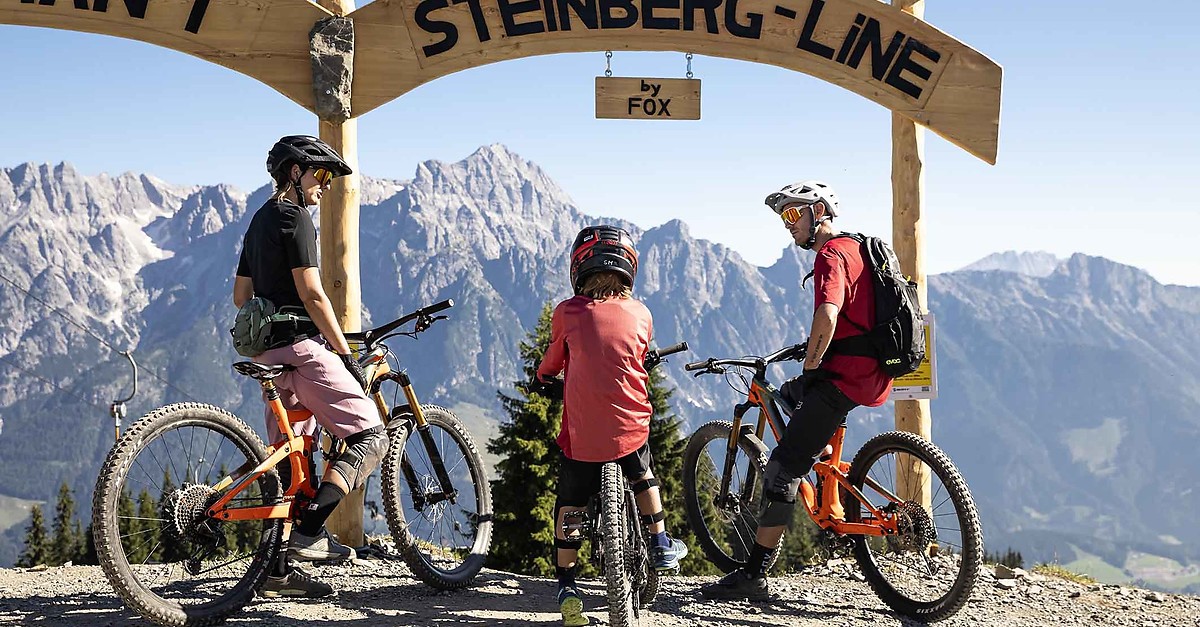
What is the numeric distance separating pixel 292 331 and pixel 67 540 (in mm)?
65676

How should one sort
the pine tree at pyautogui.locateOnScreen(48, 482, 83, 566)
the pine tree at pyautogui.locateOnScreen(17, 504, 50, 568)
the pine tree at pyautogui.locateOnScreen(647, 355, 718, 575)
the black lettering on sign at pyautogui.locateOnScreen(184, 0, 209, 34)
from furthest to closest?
the pine tree at pyautogui.locateOnScreen(48, 482, 83, 566), the pine tree at pyautogui.locateOnScreen(17, 504, 50, 568), the pine tree at pyautogui.locateOnScreen(647, 355, 718, 575), the black lettering on sign at pyautogui.locateOnScreen(184, 0, 209, 34)

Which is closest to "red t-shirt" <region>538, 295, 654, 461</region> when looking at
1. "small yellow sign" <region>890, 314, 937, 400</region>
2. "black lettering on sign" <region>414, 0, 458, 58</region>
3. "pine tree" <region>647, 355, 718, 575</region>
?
"black lettering on sign" <region>414, 0, 458, 58</region>

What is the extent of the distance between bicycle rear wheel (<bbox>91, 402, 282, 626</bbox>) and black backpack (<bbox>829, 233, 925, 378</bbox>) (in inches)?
137

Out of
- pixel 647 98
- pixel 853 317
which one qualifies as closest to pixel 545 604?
pixel 853 317

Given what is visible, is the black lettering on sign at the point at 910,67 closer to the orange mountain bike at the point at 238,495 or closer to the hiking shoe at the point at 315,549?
the orange mountain bike at the point at 238,495

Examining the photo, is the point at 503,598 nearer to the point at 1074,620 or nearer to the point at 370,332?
the point at 370,332

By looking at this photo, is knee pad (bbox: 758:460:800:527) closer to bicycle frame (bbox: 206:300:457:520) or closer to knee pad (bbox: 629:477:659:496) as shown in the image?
knee pad (bbox: 629:477:659:496)

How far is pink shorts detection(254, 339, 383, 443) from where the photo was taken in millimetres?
5383

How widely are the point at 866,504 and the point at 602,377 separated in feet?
6.94

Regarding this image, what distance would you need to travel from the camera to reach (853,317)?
5.91 meters

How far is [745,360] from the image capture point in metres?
6.33

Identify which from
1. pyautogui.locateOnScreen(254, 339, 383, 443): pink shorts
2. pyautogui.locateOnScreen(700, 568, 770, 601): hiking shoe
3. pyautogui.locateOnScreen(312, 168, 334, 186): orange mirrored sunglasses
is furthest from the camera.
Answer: pyautogui.locateOnScreen(700, 568, 770, 601): hiking shoe

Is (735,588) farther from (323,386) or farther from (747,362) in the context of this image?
(323,386)

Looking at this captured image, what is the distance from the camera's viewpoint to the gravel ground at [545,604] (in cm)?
580
